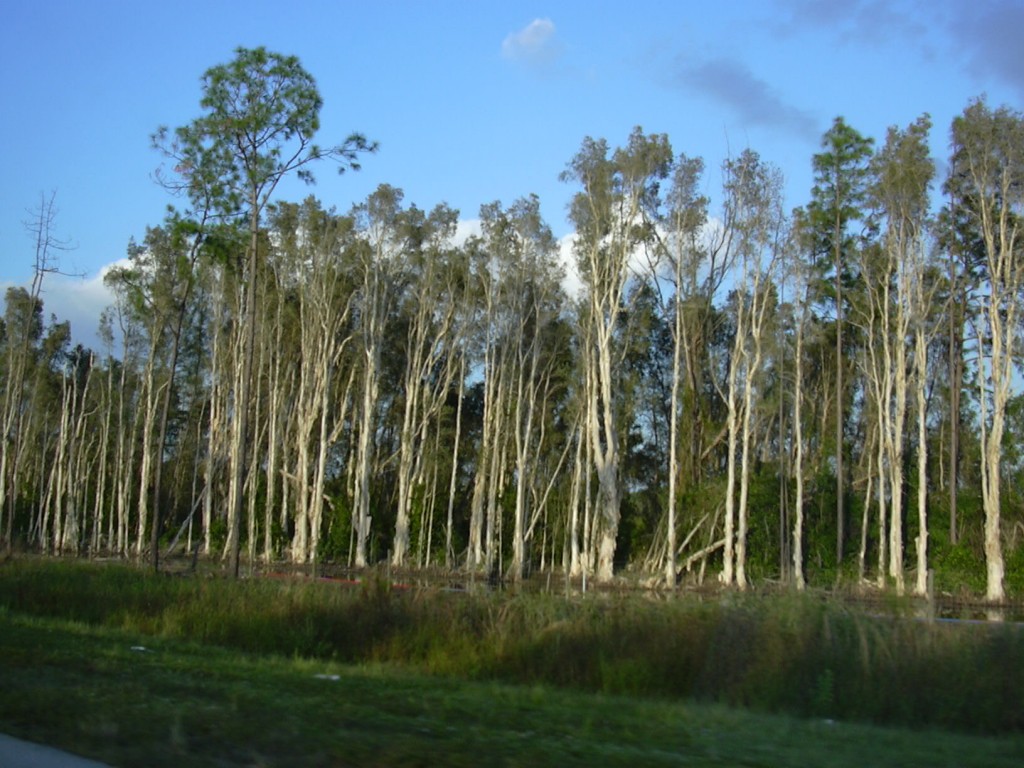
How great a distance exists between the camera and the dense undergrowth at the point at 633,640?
12367 mm

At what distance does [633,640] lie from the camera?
15172 mm

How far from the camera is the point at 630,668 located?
46.8 ft

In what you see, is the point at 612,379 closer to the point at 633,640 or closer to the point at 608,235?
the point at 608,235

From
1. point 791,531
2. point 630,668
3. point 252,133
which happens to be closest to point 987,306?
point 791,531

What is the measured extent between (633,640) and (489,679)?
2171mm

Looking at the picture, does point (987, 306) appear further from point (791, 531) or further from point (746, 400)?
point (791, 531)

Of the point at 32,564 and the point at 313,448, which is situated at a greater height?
the point at 313,448

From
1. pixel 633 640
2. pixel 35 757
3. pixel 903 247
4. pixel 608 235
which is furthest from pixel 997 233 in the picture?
pixel 35 757

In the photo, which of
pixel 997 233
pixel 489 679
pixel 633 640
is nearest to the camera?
pixel 489 679

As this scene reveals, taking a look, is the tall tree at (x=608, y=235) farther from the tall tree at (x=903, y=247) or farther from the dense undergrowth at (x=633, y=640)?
the dense undergrowth at (x=633, y=640)

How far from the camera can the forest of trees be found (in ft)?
148

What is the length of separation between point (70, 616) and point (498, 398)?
36.9 meters

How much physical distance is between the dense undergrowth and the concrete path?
7.89 m

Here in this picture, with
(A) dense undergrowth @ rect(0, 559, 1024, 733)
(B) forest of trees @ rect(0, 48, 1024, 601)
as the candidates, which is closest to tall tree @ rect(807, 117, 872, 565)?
(B) forest of trees @ rect(0, 48, 1024, 601)
